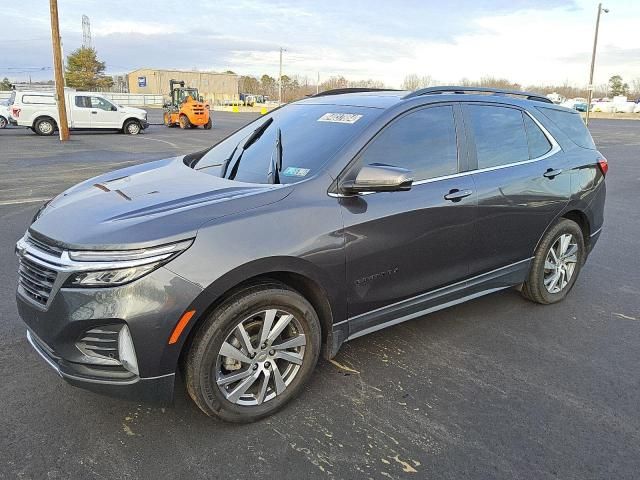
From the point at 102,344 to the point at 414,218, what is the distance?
6.42 ft

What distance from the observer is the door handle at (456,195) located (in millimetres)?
3512

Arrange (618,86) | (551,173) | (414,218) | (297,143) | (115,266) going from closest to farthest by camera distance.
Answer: (115,266) < (414,218) < (297,143) < (551,173) < (618,86)

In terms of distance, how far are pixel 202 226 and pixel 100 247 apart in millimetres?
484

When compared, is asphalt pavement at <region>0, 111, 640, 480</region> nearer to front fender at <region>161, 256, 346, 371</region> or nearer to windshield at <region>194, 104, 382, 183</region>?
front fender at <region>161, 256, 346, 371</region>

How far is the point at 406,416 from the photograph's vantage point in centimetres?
295

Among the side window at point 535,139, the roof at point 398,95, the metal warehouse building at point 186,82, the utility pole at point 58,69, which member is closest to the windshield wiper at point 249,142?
the roof at point 398,95

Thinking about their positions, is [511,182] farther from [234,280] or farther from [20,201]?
[20,201]

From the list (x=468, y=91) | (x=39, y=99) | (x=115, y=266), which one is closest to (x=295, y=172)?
(x=115, y=266)

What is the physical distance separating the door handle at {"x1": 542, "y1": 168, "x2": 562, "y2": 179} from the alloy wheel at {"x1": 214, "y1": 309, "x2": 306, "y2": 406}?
2.54 metres

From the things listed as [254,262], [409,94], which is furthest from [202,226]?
[409,94]

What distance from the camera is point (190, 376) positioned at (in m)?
2.63

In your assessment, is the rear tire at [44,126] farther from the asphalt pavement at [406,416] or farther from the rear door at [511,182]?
the rear door at [511,182]

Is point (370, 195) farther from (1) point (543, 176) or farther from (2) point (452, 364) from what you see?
(1) point (543, 176)

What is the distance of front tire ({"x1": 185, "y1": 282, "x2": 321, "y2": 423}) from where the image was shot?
8.63ft
